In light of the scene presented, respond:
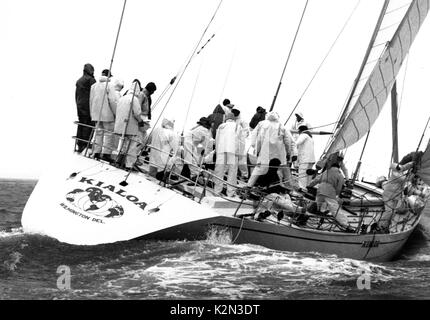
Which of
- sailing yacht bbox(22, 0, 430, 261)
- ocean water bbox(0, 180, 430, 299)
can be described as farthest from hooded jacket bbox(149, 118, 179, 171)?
ocean water bbox(0, 180, 430, 299)

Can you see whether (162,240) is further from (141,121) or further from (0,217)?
(0,217)

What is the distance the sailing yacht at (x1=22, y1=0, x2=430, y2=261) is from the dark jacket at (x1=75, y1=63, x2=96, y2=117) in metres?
1.94

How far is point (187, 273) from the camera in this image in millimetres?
12562

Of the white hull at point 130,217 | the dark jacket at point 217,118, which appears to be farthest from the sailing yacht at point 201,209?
the dark jacket at point 217,118

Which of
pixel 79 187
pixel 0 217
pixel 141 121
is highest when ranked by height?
pixel 141 121

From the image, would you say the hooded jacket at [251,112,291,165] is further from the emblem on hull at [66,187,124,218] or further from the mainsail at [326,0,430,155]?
the emblem on hull at [66,187,124,218]

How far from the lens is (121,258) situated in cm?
1340

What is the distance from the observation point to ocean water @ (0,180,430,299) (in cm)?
1170

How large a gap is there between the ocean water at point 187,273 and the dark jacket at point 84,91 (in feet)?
13.0

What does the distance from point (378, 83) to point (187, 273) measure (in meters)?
6.13

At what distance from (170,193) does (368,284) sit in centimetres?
364

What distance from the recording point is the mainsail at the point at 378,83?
1675cm
